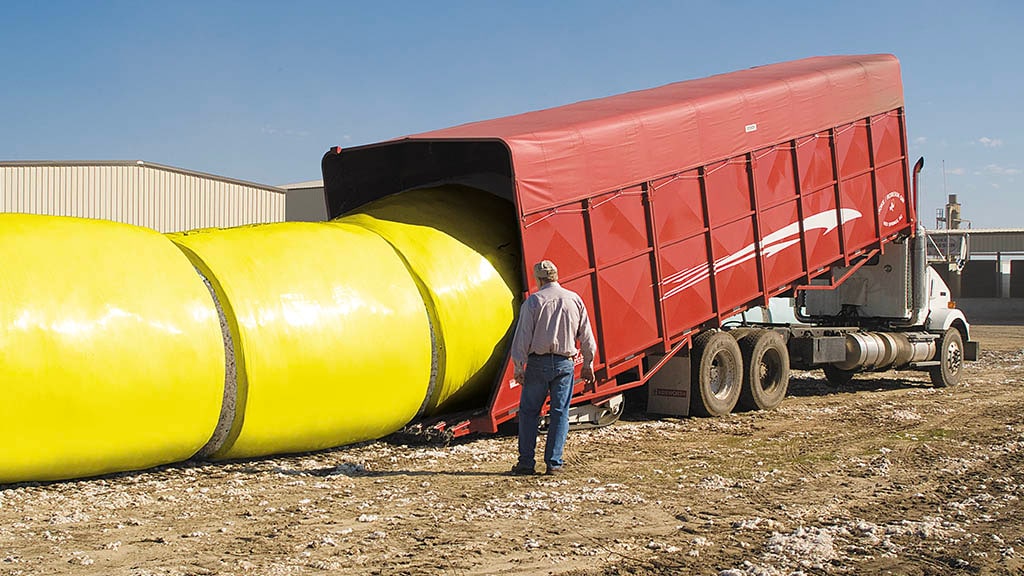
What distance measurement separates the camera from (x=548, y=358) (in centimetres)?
812

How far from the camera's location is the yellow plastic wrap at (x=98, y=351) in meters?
6.75

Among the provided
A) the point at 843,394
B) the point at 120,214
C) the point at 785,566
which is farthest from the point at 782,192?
the point at 120,214

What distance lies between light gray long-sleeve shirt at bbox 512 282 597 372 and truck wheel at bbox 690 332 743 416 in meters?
3.53

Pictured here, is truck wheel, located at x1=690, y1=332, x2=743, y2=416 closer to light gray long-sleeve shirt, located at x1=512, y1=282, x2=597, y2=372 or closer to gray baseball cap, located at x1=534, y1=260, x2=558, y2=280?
light gray long-sleeve shirt, located at x1=512, y1=282, x2=597, y2=372

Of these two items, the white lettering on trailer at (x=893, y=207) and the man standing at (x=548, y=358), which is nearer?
the man standing at (x=548, y=358)

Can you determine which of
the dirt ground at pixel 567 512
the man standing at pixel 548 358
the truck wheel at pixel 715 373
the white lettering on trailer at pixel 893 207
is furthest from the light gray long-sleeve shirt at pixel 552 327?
the white lettering on trailer at pixel 893 207

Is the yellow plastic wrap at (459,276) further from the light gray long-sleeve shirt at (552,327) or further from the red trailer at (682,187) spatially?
the light gray long-sleeve shirt at (552,327)

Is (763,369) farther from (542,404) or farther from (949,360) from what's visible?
(542,404)

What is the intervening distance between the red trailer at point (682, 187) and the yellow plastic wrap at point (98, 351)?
265 centimetres

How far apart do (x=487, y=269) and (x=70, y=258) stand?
3728 mm

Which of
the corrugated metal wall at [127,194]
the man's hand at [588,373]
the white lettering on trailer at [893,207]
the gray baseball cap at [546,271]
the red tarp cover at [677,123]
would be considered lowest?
the man's hand at [588,373]

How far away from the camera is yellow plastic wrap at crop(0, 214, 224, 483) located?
22.1 feet

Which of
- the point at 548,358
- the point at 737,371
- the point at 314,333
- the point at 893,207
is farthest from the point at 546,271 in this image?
the point at 893,207

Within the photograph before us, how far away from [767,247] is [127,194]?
2234 cm
